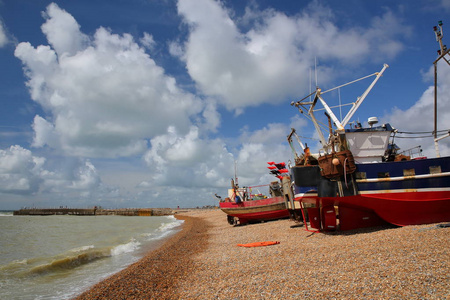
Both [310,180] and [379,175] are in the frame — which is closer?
[379,175]

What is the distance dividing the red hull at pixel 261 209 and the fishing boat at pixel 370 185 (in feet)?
32.2

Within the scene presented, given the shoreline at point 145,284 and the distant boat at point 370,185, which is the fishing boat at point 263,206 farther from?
the shoreline at point 145,284

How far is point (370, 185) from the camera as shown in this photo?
14.0 m

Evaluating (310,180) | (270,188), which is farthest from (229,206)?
(310,180)

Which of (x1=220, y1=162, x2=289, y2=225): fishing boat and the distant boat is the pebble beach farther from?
(x1=220, y1=162, x2=289, y2=225): fishing boat

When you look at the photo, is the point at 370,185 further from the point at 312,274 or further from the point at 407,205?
the point at 312,274

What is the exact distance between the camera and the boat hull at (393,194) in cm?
1341

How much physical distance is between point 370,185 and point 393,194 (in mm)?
1207

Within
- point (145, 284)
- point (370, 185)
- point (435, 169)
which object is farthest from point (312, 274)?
point (435, 169)

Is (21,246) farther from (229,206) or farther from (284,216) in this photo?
(284,216)

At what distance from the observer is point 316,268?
7875 millimetres

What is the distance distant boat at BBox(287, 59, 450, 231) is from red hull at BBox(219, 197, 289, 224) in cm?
1014

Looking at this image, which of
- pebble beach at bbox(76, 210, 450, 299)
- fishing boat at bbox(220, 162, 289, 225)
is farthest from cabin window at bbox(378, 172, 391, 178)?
fishing boat at bbox(220, 162, 289, 225)

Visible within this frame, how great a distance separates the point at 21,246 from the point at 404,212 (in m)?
29.4
